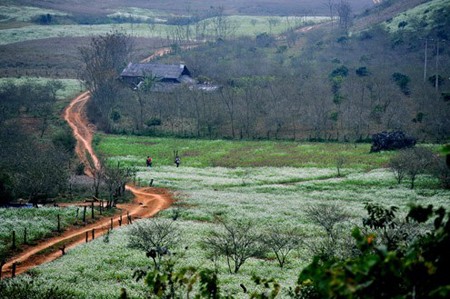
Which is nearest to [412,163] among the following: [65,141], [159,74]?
[65,141]

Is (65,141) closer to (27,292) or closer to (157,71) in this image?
Answer: (157,71)

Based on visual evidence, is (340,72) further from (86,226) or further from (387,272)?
(387,272)

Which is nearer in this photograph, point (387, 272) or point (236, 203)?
point (387, 272)

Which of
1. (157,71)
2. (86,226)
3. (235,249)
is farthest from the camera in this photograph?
(157,71)

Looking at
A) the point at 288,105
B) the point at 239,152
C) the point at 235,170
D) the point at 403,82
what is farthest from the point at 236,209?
the point at 403,82

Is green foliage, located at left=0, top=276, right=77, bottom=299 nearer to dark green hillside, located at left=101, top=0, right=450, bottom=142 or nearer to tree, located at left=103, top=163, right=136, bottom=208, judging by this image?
tree, located at left=103, top=163, right=136, bottom=208

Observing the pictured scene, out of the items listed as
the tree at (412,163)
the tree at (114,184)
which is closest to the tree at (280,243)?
the tree at (114,184)

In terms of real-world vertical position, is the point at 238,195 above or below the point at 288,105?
below

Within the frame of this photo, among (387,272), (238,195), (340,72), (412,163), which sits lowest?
(238,195)

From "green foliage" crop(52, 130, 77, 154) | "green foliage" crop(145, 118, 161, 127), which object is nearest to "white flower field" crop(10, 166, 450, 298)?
"green foliage" crop(52, 130, 77, 154)

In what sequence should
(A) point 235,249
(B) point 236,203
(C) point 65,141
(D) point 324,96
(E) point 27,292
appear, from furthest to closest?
(D) point 324,96
(C) point 65,141
(B) point 236,203
(A) point 235,249
(E) point 27,292

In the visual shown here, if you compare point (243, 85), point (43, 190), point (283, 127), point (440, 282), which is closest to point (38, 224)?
point (43, 190)

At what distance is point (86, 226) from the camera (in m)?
37.2

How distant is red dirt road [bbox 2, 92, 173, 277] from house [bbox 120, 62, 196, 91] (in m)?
29.7
